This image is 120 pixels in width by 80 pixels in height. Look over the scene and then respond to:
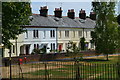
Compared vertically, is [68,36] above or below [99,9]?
below

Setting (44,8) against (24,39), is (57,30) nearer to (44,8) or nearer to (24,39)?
(44,8)

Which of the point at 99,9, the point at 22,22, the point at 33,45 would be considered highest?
the point at 99,9

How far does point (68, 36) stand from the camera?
50.8 m

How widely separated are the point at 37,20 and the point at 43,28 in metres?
1.72

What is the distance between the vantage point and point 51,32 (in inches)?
1837

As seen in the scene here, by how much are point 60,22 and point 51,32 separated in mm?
3740

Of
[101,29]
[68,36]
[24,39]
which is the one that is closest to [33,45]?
[24,39]

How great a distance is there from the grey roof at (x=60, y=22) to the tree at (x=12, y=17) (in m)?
16.1

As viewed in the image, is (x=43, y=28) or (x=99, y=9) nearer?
(x=99, y=9)

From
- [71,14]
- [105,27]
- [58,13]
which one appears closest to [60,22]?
[58,13]

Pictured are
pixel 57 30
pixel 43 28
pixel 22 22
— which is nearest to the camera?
pixel 22 22

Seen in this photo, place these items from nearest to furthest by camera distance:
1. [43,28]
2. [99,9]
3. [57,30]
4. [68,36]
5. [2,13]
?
[2,13], [99,9], [43,28], [57,30], [68,36]

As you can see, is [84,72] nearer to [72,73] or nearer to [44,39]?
[72,73]

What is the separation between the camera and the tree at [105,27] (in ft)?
115
